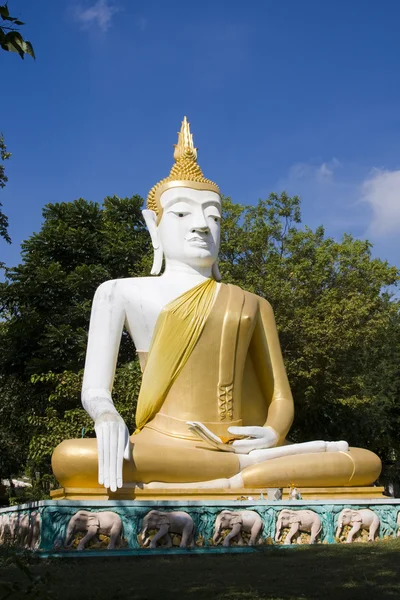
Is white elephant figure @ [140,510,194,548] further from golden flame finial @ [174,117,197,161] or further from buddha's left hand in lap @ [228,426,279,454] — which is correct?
golden flame finial @ [174,117,197,161]

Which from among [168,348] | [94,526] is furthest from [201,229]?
[94,526]

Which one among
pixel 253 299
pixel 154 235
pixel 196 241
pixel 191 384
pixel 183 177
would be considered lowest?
pixel 191 384

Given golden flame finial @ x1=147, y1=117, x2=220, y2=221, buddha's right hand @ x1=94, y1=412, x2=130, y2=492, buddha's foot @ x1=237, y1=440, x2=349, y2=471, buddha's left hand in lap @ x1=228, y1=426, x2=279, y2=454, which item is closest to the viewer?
buddha's right hand @ x1=94, y1=412, x2=130, y2=492

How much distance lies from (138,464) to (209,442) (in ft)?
3.44

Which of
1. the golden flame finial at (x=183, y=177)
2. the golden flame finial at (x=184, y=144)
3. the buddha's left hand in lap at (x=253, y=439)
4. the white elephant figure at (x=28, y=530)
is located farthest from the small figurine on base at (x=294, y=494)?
the golden flame finial at (x=184, y=144)

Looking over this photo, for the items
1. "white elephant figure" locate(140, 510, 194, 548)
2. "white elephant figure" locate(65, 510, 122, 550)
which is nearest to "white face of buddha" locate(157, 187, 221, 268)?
"white elephant figure" locate(140, 510, 194, 548)

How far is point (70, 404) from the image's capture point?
63.2ft

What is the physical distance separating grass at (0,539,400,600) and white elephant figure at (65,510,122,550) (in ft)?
1.13

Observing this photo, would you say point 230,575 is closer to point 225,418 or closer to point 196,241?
point 225,418

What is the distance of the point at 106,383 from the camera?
9594mm

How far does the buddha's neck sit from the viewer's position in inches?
421

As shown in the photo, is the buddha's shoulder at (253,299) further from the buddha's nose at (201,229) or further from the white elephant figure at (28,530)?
the white elephant figure at (28,530)

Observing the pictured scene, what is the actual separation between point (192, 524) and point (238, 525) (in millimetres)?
536

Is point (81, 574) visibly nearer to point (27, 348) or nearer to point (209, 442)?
point (209, 442)
